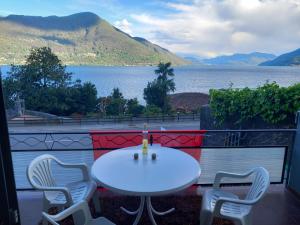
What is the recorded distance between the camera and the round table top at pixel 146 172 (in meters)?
1.56

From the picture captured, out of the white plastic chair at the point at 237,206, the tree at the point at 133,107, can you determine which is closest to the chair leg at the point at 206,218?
the white plastic chair at the point at 237,206

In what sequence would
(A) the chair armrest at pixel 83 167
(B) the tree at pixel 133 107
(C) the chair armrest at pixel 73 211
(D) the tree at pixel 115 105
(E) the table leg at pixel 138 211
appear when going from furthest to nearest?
(D) the tree at pixel 115 105, (B) the tree at pixel 133 107, (A) the chair armrest at pixel 83 167, (E) the table leg at pixel 138 211, (C) the chair armrest at pixel 73 211

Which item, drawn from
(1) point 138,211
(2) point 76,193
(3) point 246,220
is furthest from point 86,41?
(3) point 246,220

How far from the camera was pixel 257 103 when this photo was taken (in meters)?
4.31

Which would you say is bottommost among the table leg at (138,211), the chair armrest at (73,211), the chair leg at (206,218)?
the table leg at (138,211)

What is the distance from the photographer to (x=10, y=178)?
0.98 m

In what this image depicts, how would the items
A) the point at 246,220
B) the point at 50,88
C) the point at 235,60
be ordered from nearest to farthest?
the point at 246,220 → the point at 235,60 → the point at 50,88

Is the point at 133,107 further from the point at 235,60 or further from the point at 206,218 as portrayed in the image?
the point at 206,218

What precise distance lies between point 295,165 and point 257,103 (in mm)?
1822

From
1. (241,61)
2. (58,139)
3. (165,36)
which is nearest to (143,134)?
(58,139)

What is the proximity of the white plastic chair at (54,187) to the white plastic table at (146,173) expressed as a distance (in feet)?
0.83

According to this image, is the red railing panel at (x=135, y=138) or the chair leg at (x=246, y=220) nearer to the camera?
the chair leg at (x=246, y=220)

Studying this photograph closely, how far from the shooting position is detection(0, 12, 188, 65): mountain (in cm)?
754

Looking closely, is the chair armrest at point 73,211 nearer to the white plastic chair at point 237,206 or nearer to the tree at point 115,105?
the white plastic chair at point 237,206
